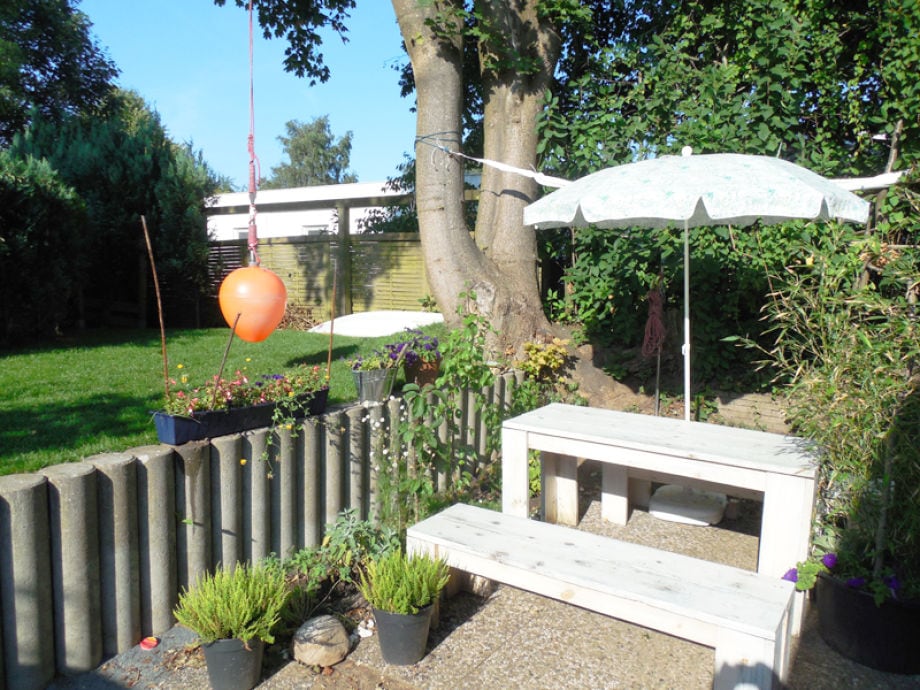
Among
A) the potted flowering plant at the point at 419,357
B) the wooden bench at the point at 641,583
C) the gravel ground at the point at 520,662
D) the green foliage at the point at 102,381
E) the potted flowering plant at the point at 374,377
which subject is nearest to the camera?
the wooden bench at the point at 641,583

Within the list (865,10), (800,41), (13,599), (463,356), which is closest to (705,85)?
(800,41)

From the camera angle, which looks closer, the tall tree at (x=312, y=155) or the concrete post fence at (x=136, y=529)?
the concrete post fence at (x=136, y=529)

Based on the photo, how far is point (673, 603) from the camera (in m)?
2.21

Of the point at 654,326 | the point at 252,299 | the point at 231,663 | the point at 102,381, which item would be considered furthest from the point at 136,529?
the point at 654,326

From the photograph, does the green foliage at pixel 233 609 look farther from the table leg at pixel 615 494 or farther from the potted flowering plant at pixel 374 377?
the table leg at pixel 615 494

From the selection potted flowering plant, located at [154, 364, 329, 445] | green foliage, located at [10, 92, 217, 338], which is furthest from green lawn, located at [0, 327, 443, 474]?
green foliage, located at [10, 92, 217, 338]

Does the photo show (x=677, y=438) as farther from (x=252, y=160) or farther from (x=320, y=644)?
→ (x=252, y=160)

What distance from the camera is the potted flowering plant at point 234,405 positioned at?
2.83 m

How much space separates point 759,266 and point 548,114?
248 centimetres

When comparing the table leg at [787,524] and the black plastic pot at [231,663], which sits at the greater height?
the table leg at [787,524]

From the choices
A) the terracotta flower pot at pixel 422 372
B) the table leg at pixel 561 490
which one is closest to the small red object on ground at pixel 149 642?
the table leg at pixel 561 490

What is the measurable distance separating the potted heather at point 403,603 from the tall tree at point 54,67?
2081cm

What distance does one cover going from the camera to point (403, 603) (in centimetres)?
260

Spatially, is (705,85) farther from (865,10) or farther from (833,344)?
(833,344)
